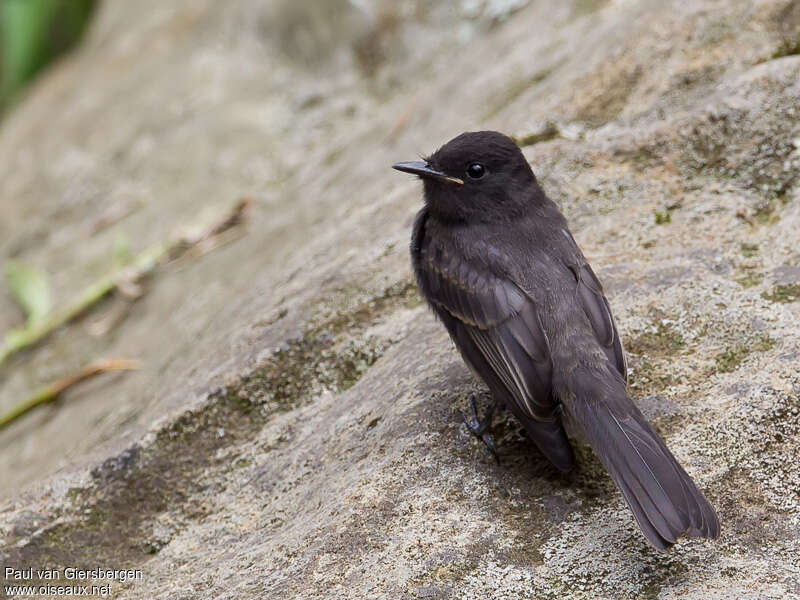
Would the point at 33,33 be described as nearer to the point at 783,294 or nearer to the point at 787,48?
the point at 787,48

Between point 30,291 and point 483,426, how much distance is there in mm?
4597

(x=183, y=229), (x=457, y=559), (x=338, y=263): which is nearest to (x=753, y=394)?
(x=457, y=559)

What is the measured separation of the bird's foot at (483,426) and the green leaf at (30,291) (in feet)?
14.0

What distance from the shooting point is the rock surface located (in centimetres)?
304

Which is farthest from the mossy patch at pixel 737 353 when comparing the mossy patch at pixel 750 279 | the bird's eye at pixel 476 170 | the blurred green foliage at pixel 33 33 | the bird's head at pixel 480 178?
the blurred green foliage at pixel 33 33

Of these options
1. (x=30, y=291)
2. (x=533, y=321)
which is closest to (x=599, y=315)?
(x=533, y=321)

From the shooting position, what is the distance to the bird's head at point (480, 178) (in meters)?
4.05

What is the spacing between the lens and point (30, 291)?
6.95 metres

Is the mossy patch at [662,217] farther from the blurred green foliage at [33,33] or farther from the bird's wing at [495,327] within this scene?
the blurred green foliage at [33,33]

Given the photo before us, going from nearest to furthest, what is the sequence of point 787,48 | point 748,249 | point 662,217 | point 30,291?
point 748,249 < point 662,217 < point 787,48 < point 30,291

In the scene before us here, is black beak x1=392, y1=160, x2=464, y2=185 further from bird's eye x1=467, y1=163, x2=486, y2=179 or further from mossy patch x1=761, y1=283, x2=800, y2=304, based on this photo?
mossy patch x1=761, y1=283, x2=800, y2=304

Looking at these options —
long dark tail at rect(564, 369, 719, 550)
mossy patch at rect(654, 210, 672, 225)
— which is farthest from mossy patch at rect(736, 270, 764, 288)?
long dark tail at rect(564, 369, 719, 550)

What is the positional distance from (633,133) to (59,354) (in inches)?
158

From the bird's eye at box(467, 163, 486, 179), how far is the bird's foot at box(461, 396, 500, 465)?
40.0 inches
